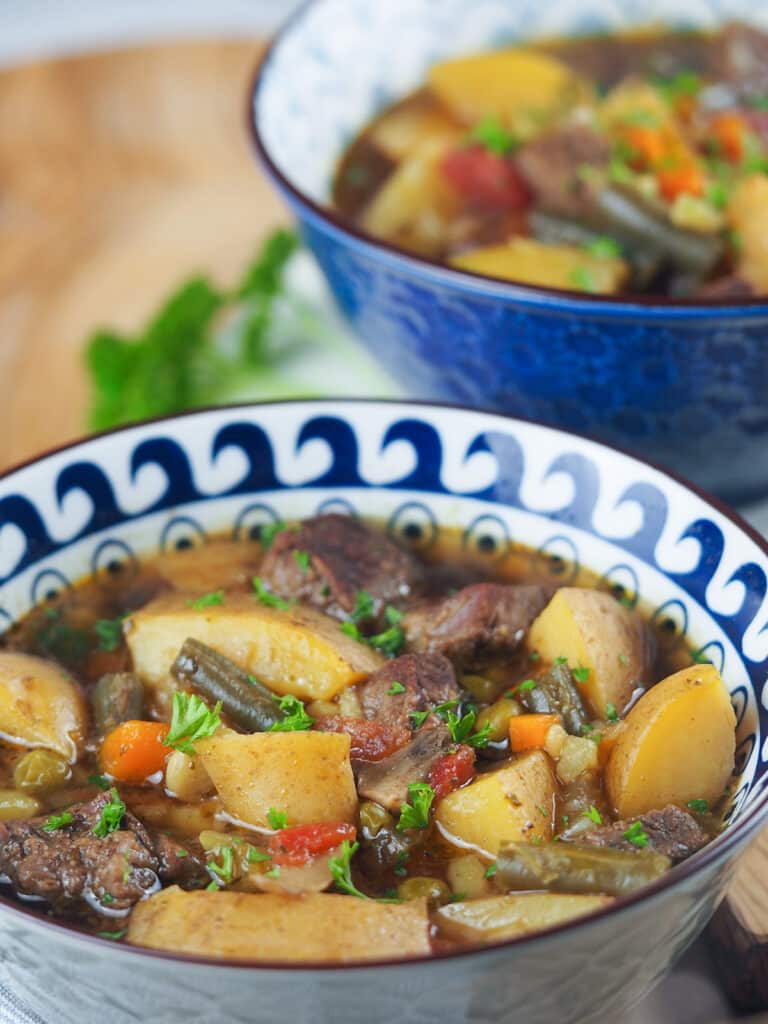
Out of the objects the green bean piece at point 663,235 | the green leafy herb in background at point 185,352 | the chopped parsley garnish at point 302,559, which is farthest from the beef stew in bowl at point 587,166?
the chopped parsley garnish at point 302,559

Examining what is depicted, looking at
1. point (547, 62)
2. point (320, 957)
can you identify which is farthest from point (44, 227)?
point (320, 957)

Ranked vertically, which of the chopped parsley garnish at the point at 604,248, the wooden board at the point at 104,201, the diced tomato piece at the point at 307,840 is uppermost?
the chopped parsley garnish at the point at 604,248

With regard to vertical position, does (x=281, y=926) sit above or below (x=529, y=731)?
above

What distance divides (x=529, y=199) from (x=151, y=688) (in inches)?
84.5

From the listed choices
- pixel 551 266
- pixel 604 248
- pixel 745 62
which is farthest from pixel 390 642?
pixel 745 62

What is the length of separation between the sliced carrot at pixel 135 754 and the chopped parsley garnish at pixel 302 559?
0.50 metres

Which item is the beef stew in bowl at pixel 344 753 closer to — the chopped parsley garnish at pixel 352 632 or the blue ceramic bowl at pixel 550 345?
the chopped parsley garnish at pixel 352 632

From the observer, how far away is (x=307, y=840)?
2.26 metres

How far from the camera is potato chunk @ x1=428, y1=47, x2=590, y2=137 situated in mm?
4566

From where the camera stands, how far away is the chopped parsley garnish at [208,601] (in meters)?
2.75

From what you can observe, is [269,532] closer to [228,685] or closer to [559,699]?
[228,685]

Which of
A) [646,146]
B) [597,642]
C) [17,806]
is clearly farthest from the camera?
[646,146]

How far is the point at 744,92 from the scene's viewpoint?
457cm

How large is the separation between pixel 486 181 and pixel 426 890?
2.49 m
